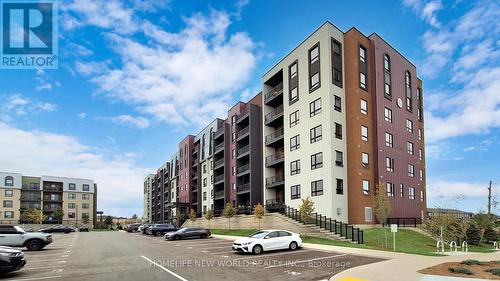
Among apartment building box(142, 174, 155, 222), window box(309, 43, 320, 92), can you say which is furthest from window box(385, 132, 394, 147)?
apartment building box(142, 174, 155, 222)

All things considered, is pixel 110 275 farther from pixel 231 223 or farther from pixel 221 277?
pixel 231 223

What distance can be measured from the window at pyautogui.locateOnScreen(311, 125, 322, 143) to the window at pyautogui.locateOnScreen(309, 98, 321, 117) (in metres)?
1.53

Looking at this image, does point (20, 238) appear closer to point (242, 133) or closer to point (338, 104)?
point (338, 104)

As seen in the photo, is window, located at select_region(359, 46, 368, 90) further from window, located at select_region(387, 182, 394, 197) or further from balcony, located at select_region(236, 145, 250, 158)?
balcony, located at select_region(236, 145, 250, 158)

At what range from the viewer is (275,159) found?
45.9 m

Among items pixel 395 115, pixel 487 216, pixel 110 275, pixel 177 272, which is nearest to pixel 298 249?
pixel 177 272

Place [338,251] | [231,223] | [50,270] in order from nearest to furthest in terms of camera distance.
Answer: [50,270] < [338,251] < [231,223]

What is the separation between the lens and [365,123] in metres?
38.4

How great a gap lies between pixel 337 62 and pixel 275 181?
1593 cm

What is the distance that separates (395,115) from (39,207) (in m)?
96.7

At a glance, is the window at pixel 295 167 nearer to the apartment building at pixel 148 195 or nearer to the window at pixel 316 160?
the window at pixel 316 160

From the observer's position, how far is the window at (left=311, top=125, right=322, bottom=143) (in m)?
37.4

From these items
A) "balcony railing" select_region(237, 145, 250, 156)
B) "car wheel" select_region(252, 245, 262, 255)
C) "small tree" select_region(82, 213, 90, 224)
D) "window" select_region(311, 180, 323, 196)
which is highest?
"balcony railing" select_region(237, 145, 250, 156)

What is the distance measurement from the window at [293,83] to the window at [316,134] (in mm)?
4853
